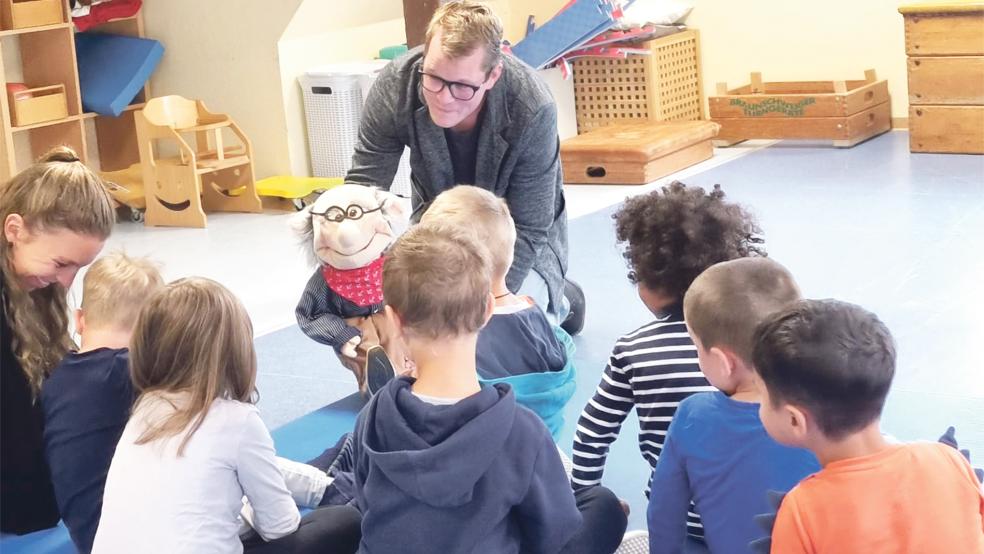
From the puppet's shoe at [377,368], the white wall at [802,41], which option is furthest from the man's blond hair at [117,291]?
the white wall at [802,41]

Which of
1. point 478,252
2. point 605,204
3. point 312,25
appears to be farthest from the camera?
point 312,25

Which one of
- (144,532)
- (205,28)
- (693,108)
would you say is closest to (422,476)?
(144,532)

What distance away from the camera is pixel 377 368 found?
3092 mm

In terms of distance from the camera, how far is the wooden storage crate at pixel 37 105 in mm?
5516

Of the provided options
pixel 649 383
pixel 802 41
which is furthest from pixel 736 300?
pixel 802 41

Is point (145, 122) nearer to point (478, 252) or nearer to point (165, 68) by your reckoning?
point (165, 68)

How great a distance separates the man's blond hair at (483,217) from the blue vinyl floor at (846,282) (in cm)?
56

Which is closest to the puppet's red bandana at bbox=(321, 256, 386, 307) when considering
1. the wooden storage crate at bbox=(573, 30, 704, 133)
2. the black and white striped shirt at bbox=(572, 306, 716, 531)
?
the black and white striped shirt at bbox=(572, 306, 716, 531)

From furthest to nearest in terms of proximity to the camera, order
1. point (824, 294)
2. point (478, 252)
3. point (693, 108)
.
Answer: point (693, 108), point (824, 294), point (478, 252)

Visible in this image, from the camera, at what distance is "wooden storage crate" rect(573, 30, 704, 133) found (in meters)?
6.60

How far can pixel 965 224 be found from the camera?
14.8ft

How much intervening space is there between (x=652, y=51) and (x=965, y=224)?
92.8 inches

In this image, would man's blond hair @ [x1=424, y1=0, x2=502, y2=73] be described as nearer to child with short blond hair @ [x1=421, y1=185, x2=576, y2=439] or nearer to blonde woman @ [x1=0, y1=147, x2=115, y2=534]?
child with short blond hair @ [x1=421, y1=185, x2=576, y2=439]

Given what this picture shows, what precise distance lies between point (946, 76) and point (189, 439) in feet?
15.5
